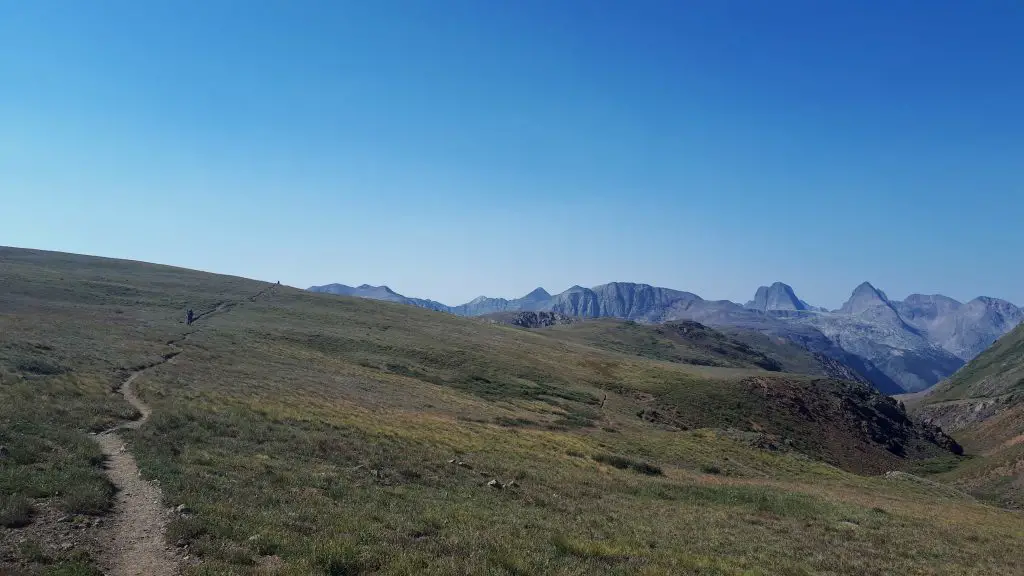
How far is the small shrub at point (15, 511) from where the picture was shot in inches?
414

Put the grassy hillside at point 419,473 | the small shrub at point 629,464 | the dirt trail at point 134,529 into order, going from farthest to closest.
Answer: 1. the small shrub at point 629,464
2. the grassy hillside at point 419,473
3. the dirt trail at point 134,529

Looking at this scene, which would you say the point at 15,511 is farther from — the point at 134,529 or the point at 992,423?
the point at 992,423

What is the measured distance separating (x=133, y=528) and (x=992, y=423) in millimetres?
110795

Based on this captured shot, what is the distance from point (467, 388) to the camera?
61.6 meters

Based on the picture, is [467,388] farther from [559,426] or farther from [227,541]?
[227,541]

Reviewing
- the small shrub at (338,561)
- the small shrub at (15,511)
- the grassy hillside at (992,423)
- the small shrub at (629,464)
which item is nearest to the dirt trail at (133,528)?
the small shrub at (15,511)

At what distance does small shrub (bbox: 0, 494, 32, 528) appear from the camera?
10516mm

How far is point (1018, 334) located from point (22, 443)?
251026 mm

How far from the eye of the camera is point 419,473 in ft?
69.8

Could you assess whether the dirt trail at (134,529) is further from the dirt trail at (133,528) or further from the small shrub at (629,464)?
the small shrub at (629,464)

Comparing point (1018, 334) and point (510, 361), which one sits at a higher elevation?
point (1018, 334)

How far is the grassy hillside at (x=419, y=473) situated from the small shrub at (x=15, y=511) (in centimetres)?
5

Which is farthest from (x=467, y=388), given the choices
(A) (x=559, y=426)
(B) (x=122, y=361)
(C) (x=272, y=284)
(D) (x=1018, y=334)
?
(D) (x=1018, y=334)

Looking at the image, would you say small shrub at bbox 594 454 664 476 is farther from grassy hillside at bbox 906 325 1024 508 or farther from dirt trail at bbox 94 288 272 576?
grassy hillside at bbox 906 325 1024 508
